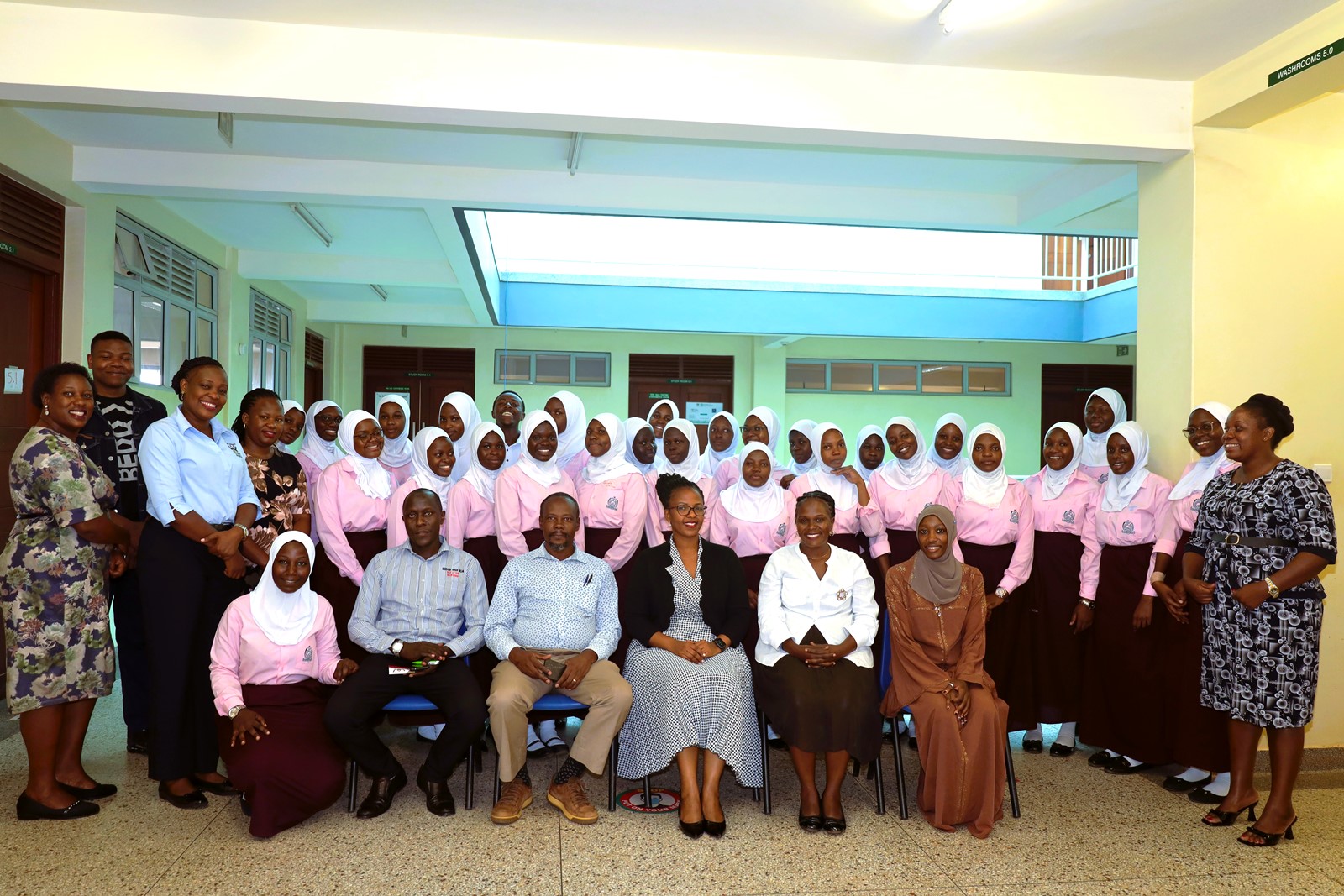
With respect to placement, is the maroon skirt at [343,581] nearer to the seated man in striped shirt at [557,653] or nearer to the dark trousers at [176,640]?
the dark trousers at [176,640]

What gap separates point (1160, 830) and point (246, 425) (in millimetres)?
4316

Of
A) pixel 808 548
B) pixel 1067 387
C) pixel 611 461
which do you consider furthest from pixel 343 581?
pixel 1067 387

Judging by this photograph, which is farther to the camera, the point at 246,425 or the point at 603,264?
the point at 603,264

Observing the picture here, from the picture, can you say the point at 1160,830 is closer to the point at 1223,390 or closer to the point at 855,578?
the point at 855,578

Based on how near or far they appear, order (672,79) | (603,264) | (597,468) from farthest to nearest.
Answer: (603,264)
(597,468)
(672,79)

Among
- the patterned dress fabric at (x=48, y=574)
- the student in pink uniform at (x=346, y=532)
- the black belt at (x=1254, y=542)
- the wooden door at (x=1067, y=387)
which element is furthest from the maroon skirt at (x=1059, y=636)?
the wooden door at (x=1067, y=387)

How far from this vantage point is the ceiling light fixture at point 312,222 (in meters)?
7.76

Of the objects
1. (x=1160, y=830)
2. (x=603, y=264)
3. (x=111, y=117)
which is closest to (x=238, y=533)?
(x=111, y=117)

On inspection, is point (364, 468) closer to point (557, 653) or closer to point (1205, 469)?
point (557, 653)

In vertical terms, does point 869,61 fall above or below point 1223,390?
above

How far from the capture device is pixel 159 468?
3746 millimetres

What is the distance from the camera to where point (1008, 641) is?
15.8 feet

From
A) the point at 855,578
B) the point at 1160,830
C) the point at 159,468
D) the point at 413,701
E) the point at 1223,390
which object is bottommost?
the point at 1160,830

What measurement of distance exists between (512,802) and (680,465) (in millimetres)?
2335
